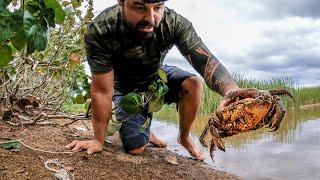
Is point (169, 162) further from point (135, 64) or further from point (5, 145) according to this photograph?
point (5, 145)

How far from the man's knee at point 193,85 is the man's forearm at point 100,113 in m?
0.63

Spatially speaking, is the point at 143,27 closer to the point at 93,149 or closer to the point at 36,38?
the point at 93,149

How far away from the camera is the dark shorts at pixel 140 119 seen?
3.07 metres

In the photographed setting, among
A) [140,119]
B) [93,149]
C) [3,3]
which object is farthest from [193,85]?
[3,3]

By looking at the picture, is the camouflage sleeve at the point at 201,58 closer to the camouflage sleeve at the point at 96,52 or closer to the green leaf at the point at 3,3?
the camouflage sleeve at the point at 96,52

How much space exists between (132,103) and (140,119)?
0.82 meters

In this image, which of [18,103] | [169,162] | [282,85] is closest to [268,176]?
[169,162]

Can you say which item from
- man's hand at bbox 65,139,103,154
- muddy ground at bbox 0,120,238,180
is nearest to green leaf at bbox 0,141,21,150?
muddy ground at bbox 0,120,238,180

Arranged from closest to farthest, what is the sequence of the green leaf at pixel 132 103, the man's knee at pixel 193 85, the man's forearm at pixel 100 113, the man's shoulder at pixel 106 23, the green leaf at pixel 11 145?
the green leaf at pixel 11 145
the green leaf at pixel 132 103
the man's shoulder at pixel 106 23
the man's forearm at pixel 100 113
the man's knee at pixel 193 85

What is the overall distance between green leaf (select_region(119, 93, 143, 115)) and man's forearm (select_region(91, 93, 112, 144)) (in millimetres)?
348

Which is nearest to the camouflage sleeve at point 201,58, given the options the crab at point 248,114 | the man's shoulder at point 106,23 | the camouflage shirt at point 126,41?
the camouflage shirt at point 126,41

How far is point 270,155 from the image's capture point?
140 inches

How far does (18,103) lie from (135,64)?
3.60 ft

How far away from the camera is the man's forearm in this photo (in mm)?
2850
